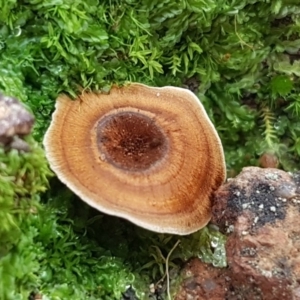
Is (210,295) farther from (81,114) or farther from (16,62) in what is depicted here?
(16,62)

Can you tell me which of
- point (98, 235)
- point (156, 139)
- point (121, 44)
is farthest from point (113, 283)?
point (121, 44)

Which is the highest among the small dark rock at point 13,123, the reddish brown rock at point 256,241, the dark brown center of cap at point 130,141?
the small dark rock at point 13,123

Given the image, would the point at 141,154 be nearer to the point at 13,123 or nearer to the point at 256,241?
the point at 256,241

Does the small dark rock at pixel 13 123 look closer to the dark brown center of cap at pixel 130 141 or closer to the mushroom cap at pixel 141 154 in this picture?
the mushroom cap at pixel 141 154

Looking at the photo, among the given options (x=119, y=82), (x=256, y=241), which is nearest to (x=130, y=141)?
(x=119, y=82)

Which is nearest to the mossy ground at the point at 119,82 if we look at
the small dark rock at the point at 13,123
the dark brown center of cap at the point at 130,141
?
the small dark rock at the point at 13,123

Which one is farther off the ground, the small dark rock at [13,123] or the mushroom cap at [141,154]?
the small dark rock at [13,123]

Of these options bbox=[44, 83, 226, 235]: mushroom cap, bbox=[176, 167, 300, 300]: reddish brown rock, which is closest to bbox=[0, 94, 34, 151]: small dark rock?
bbox=[44, 83, 226, 235]: mushroom cap
